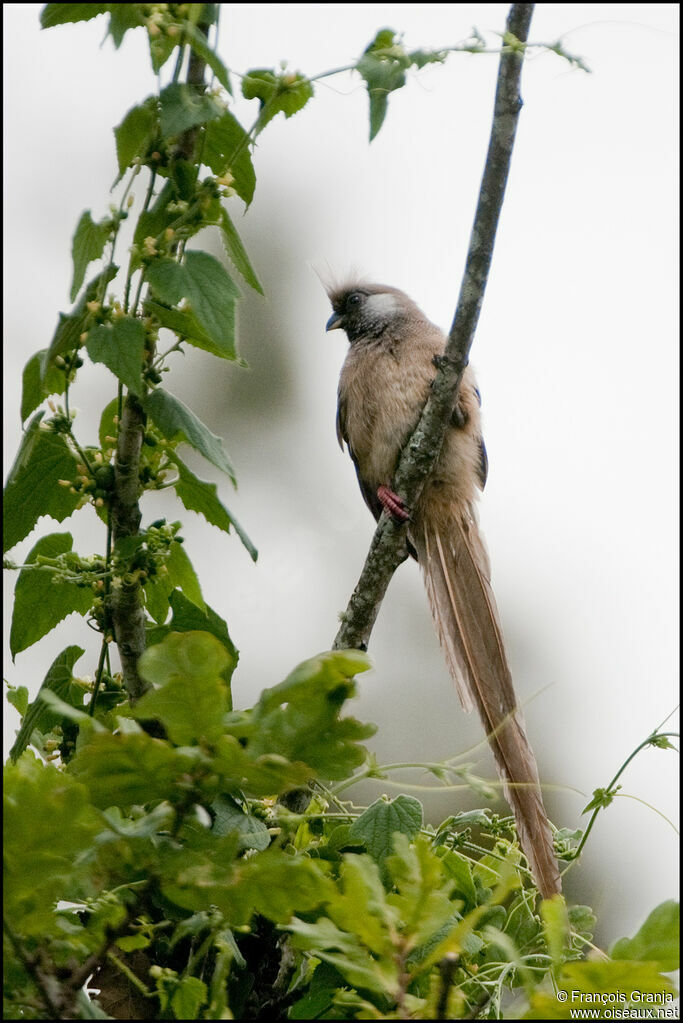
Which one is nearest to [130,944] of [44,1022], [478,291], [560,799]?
[44,1022]

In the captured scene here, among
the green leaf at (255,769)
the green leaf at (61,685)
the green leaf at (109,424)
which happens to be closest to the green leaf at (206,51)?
the green leaf at (109,424)

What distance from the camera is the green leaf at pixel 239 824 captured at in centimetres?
146

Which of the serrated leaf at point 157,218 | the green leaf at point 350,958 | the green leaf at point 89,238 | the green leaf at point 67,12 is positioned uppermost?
the green leaf at point 67,12

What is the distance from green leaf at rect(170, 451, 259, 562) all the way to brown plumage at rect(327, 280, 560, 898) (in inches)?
30.1

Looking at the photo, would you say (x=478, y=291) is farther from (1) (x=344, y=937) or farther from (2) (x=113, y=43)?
(1) (x=344, y=937)

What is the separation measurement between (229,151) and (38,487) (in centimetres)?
65

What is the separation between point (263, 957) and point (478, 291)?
1.44m

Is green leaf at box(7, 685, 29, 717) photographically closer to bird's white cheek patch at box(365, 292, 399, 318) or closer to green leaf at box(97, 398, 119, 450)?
green leaf at box(97, 398, 119, 450)

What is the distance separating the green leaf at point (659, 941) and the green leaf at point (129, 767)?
455 mm

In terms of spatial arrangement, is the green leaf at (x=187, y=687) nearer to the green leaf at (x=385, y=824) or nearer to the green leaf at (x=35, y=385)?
the green leaf at (x=385, y=824)

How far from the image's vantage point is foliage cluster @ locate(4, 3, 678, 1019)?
3.25ft

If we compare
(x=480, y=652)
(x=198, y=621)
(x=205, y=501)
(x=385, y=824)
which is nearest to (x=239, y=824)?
(x=385, y=824)

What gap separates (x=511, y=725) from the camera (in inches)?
97.6

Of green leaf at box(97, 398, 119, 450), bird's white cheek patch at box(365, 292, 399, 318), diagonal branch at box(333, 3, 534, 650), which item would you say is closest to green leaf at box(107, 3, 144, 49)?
green leaf at box(97, 398, 119, 450)
